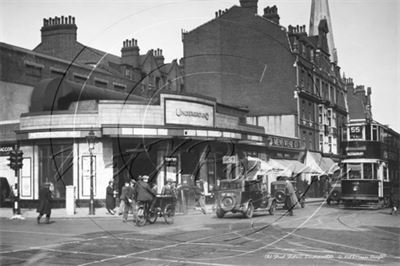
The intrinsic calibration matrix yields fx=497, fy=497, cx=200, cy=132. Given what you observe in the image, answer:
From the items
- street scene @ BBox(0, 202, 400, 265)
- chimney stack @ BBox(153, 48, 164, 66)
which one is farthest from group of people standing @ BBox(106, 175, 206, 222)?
chimney stack @ BBox(153, 48, 164, 66)

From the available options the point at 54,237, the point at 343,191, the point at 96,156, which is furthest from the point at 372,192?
the point at 54,237

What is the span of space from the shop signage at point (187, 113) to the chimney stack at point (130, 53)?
600 inches

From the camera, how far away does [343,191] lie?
27.2 meters

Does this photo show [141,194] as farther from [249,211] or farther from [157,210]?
[249,211]

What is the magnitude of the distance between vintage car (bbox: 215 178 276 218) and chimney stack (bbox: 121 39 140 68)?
2713cm

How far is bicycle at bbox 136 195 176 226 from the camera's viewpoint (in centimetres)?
1852

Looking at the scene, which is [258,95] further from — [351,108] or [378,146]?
[378,146]

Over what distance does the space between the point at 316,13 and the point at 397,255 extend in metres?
48.1

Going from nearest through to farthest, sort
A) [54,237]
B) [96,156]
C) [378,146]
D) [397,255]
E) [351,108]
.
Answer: [397,255] < [54,237] < [378,146] < [96,156] < [351,108]

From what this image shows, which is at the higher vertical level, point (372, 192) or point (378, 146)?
point (378, 146)

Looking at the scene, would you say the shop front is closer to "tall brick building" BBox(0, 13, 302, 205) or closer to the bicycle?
"tall brick building" BBox(0, 13, 302, 205)

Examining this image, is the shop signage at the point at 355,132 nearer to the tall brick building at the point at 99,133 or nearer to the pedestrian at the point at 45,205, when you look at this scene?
the tall brick building at the point at 99,133

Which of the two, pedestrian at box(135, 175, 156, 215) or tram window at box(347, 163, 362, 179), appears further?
tram window at box(347, 163, 362, 179)

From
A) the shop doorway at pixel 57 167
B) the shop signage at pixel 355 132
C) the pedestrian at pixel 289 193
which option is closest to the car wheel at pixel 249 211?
the pedestrian at pixel 289 193
